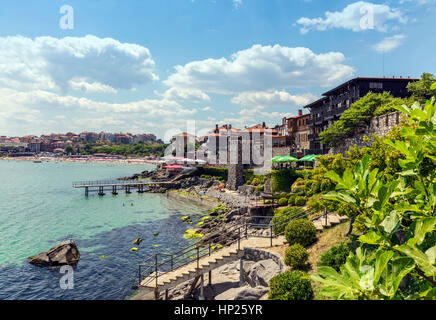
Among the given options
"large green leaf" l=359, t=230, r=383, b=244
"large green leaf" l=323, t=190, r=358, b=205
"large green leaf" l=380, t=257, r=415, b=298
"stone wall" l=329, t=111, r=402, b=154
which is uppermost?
"stone wall" l=329, t=111, r=402, b=154

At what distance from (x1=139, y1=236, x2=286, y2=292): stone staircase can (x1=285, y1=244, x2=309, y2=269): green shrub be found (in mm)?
3647

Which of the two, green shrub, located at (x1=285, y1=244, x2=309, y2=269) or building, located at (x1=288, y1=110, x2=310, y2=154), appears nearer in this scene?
green shrub, located at (x1=285, y1=244, x2=309, y2=269)

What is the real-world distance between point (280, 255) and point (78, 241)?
2697cm

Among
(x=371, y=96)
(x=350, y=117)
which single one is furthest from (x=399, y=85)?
(x=350, y=117)

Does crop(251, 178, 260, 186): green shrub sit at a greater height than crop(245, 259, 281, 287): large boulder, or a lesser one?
greater

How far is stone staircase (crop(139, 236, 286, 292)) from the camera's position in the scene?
16.5 metres

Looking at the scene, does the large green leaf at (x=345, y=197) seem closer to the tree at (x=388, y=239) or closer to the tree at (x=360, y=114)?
the tree at (x=388, y=239)

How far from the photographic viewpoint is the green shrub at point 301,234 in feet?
51.9

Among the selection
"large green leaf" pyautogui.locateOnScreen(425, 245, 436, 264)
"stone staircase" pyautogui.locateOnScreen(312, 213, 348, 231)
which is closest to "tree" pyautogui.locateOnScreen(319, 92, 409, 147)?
"stone staircase" pyautogui.locateOnScreen(312, 213, 348, 231)

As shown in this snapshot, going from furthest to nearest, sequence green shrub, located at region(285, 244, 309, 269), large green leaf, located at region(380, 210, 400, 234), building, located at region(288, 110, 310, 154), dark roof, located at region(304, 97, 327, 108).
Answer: building, located at region(288, 110, 310, 154) → dark roof, located at region(304, 97, 327, 108) → green shrub, located at region(285, 244, 309, 269) → large green leaf, located at region(380, 210, 400, 234)

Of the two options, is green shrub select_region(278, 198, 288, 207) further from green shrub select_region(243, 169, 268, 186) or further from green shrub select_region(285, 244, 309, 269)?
green shrub select_region(285, 244, 309, 269)

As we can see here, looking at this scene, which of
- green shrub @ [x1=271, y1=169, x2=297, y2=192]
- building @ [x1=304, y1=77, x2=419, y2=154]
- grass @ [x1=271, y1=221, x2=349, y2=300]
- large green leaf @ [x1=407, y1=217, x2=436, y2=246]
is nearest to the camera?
large green leaf @ [x1=407, y1=217, x2=436, y2=246]

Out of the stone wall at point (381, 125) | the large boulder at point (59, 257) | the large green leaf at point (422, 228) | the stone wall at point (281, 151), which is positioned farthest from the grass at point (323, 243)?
the stone wall at point (281, 151)

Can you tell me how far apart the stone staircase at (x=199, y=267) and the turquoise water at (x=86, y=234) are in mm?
4897
